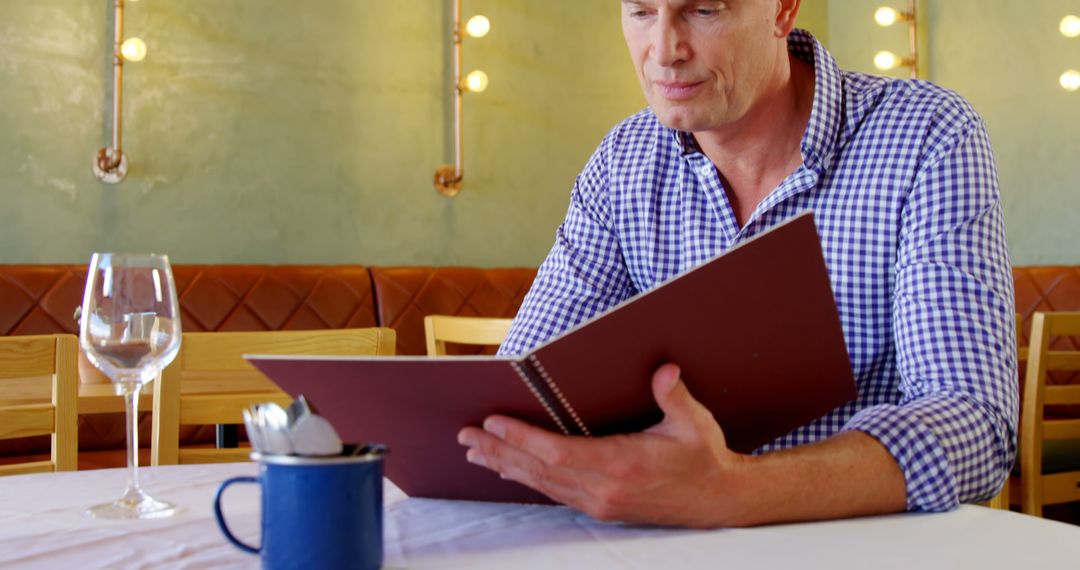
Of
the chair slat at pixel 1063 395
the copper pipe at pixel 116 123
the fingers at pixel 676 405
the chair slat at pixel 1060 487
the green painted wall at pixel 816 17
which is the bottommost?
the chair slat at pixel 1060 487

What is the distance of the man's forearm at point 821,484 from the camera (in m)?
0.88

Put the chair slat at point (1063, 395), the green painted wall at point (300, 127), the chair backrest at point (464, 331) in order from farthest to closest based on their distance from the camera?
the green painted wall at point (300, 127) → the chair slat at point (1063, 395) → the chair backrest at point (464, 331)

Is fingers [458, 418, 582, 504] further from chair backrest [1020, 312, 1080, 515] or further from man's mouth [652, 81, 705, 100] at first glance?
chair backrest [1020, 312, 1080, 515]

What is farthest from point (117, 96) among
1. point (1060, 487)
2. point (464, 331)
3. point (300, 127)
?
point (1060, 487)

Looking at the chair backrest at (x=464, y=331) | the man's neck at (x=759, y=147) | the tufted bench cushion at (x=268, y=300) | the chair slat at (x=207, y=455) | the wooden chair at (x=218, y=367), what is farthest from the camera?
the tufted bench cushion at (x=268, y=300)

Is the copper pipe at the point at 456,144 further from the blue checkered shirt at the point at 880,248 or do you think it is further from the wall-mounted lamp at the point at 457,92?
the blue checkered shirt at the point at 880,248

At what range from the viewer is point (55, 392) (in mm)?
1691

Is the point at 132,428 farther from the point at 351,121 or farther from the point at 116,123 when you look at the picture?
the point at 351,121

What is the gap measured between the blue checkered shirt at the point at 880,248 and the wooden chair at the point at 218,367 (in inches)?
20.3

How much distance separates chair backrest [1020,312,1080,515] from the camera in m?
2.85

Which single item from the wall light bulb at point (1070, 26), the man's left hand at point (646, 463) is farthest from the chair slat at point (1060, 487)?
the man's left hand at point (646, 463)

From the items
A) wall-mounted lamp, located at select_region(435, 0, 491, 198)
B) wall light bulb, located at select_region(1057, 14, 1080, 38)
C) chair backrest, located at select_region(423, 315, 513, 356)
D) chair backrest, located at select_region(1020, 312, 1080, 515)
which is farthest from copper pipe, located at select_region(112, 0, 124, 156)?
wall light bulb, located at select_region(1057, 14, 1080, 38)

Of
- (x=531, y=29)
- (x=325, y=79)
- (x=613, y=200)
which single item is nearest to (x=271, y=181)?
(x=325, y=79)

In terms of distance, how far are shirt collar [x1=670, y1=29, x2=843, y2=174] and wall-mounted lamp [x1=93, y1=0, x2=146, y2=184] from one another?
278 centimetres
